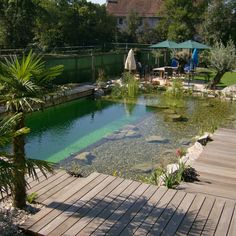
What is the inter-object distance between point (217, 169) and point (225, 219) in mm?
2000

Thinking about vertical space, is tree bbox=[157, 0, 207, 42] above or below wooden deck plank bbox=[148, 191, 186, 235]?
above

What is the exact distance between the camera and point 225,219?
4.39m

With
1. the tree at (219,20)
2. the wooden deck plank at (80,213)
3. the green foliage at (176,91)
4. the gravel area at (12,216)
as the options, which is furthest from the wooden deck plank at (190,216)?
the tree at (219,20)

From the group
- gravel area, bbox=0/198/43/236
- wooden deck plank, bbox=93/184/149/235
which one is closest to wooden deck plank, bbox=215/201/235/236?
wooden deck plank, bbox=93/184/149/235

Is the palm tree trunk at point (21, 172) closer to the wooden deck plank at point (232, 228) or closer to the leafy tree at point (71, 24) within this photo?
the wooden deck plank at point (232, 228)

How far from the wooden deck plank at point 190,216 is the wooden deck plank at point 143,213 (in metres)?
0.43

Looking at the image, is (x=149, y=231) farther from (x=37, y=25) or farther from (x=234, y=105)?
(x=37, y=25)

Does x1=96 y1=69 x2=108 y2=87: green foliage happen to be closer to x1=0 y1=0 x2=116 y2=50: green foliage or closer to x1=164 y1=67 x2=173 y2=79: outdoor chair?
x1=164 y1=67 x2=173 y2=79: outdoor chair

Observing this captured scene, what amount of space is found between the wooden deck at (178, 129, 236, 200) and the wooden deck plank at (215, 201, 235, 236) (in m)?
0.48

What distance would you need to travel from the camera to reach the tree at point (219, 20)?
988 inches

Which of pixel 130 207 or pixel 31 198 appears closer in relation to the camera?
pixel 130 207

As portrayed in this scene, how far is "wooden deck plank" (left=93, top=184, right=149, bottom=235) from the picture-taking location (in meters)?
4.07

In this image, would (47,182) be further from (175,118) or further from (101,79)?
(101,79)

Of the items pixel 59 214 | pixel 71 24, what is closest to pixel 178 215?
pixel 59 214
